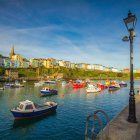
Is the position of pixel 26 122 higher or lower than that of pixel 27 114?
lower

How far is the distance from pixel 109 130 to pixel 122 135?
1.16 m

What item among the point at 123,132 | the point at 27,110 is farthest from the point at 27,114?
the point at 123,132

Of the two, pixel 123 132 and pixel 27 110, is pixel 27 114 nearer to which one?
pixel 27 110

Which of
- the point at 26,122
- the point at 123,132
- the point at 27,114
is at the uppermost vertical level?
the point at 123,132

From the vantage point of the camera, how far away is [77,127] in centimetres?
2478

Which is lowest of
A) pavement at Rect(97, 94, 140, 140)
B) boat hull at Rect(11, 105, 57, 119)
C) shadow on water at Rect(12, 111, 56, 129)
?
shadow on water at Rect(12, 111, 56, 129)

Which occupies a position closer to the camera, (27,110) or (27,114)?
(27,114)

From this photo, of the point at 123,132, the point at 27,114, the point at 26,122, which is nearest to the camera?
the point at 123,132

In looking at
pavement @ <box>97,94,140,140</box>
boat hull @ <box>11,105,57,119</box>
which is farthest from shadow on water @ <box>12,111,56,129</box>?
pavement @ <box>97,94,140,140</box>

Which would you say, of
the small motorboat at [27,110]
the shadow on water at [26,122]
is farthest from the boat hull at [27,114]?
the shadow on water at [26,122]

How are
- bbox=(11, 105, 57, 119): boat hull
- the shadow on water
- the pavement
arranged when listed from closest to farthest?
the pavement
the shadow on water
bbox=(11, 105, 57, 119): boat hull

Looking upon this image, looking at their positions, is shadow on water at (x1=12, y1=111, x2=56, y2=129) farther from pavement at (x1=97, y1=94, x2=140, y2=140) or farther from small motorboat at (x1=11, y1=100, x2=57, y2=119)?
pavement at (x1=97, y1=94, x2=140, y2=140)

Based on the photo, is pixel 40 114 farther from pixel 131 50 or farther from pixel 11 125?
pixel 131 50

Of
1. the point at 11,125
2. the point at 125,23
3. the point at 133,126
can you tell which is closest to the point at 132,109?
the point at 133,126
